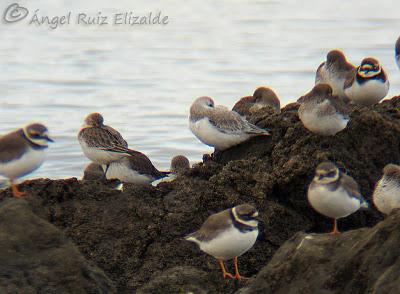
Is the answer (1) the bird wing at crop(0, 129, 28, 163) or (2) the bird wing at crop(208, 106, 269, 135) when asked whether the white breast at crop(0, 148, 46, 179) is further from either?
(2) the bird wing at crop(208, 106, 269, 135)

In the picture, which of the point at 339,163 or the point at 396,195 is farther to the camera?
the point at 339,163

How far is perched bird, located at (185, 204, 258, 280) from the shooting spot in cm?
845

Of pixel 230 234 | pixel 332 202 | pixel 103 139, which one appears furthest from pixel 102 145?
pixel 332 202

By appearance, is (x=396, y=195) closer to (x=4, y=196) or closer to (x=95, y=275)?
(x=95, y=275)

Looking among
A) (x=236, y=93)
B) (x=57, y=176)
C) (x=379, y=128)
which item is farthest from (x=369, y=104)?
(x=236, y=93)

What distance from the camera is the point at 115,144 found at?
495 inches

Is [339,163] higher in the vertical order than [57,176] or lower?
higher

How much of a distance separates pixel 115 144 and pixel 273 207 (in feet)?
12.7

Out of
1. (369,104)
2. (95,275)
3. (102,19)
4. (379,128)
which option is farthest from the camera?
(102,19)

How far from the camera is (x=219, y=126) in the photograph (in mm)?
12023

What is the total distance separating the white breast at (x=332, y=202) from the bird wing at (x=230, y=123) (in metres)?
2.20

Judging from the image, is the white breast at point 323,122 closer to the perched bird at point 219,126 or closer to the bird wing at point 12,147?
the perched bird at point 219,126

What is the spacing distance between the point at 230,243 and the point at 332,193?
3.69ft

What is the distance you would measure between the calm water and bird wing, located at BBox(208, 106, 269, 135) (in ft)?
15.9
